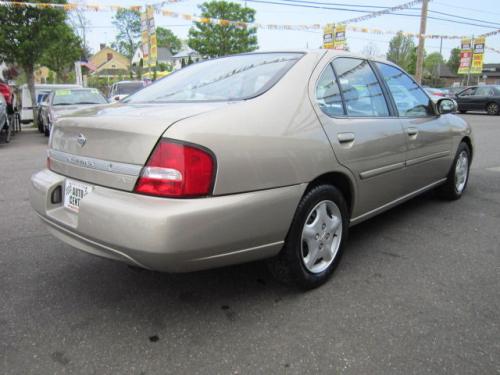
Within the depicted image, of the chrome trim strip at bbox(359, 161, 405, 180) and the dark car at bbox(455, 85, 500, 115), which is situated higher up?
the dark car at bbox(455, 85, 500, 115)

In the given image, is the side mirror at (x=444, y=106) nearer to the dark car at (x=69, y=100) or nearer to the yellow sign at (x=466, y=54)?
the dark car at (x=69, y=100)

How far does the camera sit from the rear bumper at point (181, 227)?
6.31 feet

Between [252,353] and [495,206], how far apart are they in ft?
11.9

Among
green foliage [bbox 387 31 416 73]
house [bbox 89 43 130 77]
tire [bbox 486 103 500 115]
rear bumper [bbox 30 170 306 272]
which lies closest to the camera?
rear bumper [bbox 30 170 306 272]

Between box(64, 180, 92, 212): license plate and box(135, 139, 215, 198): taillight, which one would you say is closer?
box(135, 139, 215, 198): taillight

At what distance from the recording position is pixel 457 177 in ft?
15.3

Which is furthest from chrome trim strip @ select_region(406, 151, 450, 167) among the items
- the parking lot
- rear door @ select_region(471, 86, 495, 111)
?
rear door @ select_region(471, 86, 495, 111)

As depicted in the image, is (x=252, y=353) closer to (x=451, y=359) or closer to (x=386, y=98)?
(x=451, y=359)

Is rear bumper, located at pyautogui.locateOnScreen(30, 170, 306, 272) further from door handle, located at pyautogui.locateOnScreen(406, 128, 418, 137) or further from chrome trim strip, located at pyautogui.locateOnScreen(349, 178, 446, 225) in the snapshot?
door handle, located at pyautogui.locateOnScreen(406, 128, 418, 137)

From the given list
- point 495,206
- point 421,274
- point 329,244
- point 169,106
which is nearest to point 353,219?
point 329,244

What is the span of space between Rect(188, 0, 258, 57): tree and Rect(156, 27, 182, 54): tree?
36931 mm

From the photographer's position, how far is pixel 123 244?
199 centimetres

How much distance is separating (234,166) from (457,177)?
351cm

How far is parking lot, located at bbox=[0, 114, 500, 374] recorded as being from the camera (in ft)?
6.52
